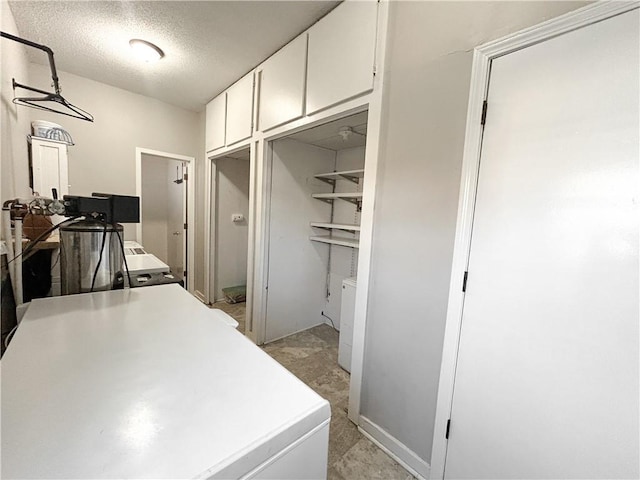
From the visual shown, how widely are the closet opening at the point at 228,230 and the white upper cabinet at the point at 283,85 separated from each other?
3.82 feet

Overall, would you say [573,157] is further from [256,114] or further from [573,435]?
[256,114]

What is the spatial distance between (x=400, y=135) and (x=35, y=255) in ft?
8.17

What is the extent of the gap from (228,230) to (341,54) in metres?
2.74

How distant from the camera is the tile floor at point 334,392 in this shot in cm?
144

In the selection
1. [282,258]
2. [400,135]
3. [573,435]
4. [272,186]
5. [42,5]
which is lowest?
[573,435]

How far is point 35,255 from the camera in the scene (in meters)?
1.80

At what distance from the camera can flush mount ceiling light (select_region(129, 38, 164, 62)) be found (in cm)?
213

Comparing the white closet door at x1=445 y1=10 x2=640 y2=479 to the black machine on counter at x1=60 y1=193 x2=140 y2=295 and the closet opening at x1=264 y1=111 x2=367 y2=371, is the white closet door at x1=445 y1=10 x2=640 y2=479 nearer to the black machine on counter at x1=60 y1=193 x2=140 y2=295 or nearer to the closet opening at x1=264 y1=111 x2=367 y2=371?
the closet opening at x1=264 y1=111 x2=367 y2=371

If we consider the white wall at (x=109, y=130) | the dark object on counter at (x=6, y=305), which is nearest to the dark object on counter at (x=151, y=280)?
the dark object on counter at (x=6, y=305)

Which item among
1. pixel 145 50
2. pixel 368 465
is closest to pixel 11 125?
pixel 145 50

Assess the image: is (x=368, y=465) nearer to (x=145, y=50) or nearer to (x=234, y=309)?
(x=234, y=309)

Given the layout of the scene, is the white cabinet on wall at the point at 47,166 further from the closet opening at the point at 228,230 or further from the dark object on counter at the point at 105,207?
the dark object on counter at the point at 105,207

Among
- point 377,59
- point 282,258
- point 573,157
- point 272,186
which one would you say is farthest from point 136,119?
point 573,157

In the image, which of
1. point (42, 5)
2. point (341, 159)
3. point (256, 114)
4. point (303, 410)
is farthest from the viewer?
point (341, 159)
